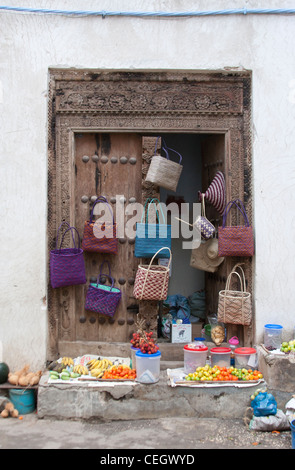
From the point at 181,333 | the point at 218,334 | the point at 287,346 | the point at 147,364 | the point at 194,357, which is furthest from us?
the point at 181,333

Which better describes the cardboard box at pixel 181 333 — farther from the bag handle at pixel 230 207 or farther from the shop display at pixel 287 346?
the bag handle at pixel 230 207

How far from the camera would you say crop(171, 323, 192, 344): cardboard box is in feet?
16.9

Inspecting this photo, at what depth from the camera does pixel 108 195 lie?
5.11 m

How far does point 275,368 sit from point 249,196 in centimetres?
167

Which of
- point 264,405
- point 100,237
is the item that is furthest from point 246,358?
point 100,237

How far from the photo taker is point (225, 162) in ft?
16.5

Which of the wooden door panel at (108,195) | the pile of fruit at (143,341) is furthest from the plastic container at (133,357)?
the wooden door panel at (108,195)

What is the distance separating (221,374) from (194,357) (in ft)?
1.02

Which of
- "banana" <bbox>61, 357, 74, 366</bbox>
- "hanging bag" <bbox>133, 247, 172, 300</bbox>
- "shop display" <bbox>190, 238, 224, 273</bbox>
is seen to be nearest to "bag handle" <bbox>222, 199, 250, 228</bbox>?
"shop display" <bbox>190, 238, 224, 273</bbox>

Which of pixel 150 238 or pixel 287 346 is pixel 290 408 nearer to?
pixel 287 346

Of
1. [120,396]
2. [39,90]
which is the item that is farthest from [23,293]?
[39,90]

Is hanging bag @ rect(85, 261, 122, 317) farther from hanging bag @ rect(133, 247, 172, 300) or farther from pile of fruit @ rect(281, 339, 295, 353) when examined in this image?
pile of fruit @ rect(281, 339, 295, 353)

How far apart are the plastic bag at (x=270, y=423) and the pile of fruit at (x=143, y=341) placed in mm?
1046

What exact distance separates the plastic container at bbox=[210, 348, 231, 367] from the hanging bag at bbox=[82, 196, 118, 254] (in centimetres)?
139
